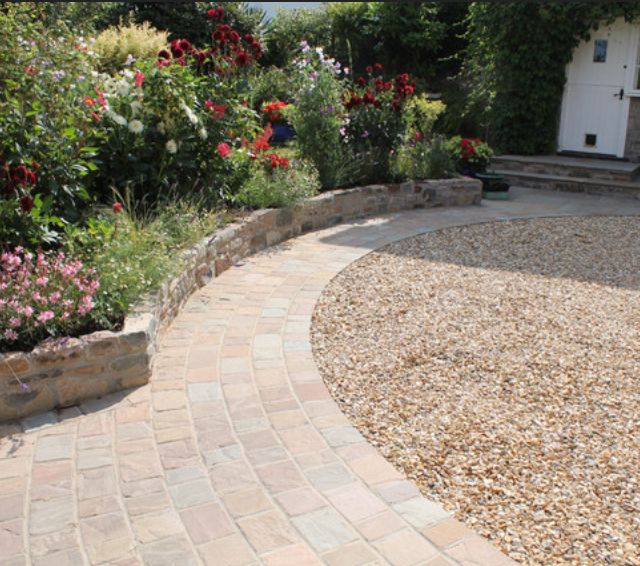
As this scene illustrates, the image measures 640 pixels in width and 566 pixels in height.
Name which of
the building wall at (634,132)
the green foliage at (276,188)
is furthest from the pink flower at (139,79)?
the building wall at (634,132)

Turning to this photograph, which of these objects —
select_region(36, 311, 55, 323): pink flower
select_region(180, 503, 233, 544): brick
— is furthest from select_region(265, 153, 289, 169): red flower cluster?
select_region(180, 503, 233, 544): brick

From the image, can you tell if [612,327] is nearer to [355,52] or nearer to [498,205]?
[498,205]

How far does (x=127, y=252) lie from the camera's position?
3959 millimetres

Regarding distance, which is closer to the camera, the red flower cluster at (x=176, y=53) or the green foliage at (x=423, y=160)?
the red flower cluster at (x=176, y=53)

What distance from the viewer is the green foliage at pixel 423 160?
7734 mm

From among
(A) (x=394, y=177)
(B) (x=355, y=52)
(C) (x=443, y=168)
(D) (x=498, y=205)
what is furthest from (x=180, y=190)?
(B) (x=355, y=52)

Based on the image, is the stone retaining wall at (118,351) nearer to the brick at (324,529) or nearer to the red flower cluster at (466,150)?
the brick at (324,529)

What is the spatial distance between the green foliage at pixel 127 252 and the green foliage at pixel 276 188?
1123mm

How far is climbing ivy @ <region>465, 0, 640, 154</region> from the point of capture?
951cm

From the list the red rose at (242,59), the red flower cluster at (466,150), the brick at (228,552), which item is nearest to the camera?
the brick at (228,552)

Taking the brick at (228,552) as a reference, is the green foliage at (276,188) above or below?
above

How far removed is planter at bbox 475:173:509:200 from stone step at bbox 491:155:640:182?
4.30 feet

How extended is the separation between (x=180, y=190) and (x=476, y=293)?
7.98 feet

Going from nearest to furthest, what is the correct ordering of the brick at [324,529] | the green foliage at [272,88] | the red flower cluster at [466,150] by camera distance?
the brick at [324,529] → the red flower cluster at [466,150] → the green foliage at [272,88]
